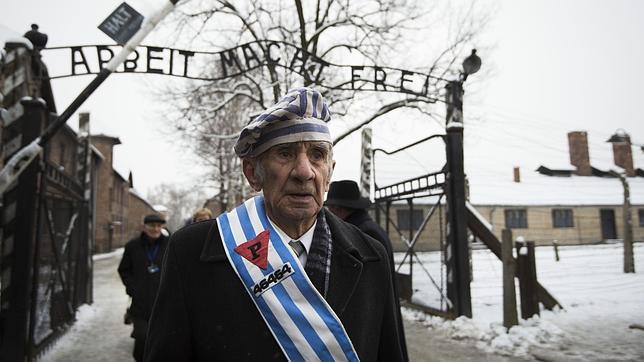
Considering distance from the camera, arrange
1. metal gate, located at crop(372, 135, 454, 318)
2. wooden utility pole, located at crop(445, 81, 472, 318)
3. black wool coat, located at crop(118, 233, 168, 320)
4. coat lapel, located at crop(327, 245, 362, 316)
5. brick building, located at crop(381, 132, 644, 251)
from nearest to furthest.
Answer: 1. coat lapel, located at crop(327, 245, 362, 316)
2. black wool coat, located at crop(118, 233, 168, 320)
3. wooden utility pole, located at crop(445, 81, 472, 318)
4. metal gate, located at crop(372, 135, 454, 318)
5. brick building, located at crop(381, 132, 644, 251)

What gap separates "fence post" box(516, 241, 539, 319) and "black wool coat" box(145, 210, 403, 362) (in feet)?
20.1

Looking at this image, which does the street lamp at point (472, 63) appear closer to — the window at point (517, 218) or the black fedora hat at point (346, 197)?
the black fedora hat at point (346, 197)

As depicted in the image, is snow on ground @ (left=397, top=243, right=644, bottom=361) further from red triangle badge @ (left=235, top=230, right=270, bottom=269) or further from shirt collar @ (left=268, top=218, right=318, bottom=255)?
red triangle badge @ (left=235, top=230, right=270, bottom=269)

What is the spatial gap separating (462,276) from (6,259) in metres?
6.53

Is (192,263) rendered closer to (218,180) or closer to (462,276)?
(462,276)

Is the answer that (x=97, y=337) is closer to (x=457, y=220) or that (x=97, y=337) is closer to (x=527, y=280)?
(x=457, y=220)

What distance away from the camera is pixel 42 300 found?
5992mm

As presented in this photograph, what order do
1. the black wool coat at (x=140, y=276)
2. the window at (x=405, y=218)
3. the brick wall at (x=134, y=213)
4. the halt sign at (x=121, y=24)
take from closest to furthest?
the halt sign at (x=121, y=24) < the black wool coat at (x=140, y=276) < the window at (x=405, y=218) < the brick wall at (x=134, y=213)

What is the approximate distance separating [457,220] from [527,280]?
1.51 meters

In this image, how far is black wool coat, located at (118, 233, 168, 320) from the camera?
4750 mm

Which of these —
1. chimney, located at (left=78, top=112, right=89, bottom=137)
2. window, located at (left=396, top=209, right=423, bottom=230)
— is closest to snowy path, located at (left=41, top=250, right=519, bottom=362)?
chimney, located at (left=78, top=112, right=89, bottom=137)

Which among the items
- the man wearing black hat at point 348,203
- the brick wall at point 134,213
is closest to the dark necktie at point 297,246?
the man wearing black hat at point 348,203

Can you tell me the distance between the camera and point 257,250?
154 cm

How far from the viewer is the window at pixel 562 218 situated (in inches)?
1123
